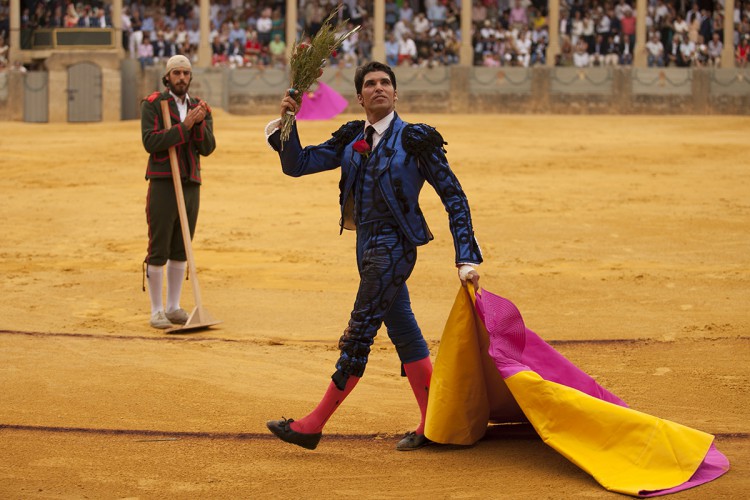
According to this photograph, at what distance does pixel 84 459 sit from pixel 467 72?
88.8ft

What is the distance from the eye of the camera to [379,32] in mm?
33375

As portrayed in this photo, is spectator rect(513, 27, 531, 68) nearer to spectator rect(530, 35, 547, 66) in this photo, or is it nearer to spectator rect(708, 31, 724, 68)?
spectator rect(530, 35, 547, 66)

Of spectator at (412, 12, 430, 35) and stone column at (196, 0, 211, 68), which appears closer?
stone column at (196, 0, 211, 68)

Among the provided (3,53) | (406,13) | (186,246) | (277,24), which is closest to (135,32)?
(3,53)

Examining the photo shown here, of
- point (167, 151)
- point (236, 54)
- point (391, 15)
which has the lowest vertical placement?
point (167, 151)

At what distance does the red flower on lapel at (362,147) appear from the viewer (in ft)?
18.1

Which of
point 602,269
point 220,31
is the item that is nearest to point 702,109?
point 220,31

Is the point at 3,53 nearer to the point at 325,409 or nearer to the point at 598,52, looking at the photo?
the point at 598,52

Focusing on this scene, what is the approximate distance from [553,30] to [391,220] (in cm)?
2855

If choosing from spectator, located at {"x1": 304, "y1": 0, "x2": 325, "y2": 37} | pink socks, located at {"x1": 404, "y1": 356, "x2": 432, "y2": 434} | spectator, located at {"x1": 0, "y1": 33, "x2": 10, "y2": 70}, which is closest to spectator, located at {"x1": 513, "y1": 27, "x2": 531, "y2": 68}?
spectator, located at {"x1": 304, "y1": 0, "x2": 325, "y2": 37}

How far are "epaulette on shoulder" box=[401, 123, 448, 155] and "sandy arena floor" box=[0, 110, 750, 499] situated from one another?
1406 mm

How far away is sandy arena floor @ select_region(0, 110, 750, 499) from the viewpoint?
5.32 meters

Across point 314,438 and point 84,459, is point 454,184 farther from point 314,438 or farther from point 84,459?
point 84,459

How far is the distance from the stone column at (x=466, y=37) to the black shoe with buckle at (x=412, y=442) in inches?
1107
